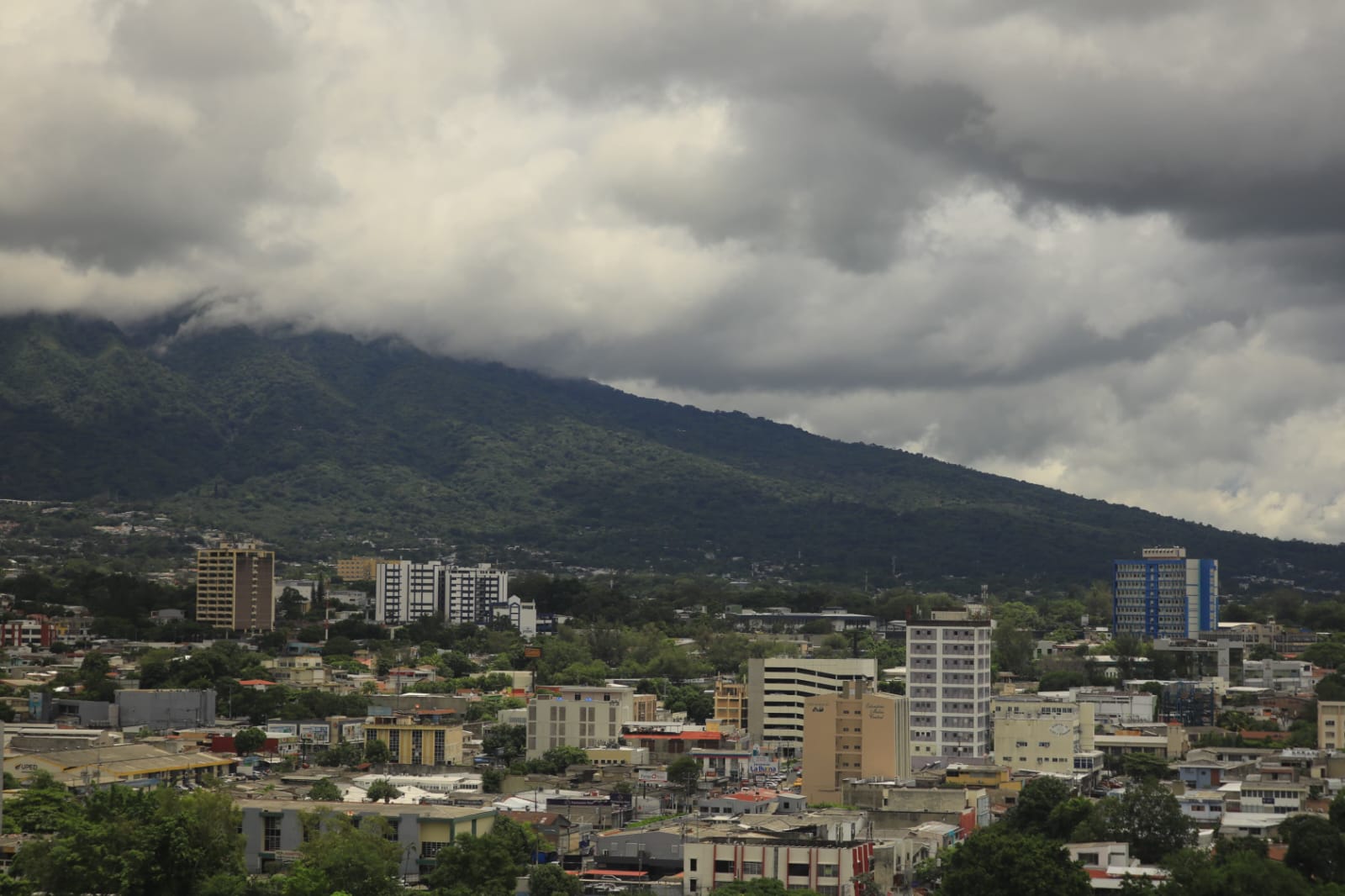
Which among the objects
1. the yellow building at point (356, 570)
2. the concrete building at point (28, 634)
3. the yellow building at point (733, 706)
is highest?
the yellow building at point (356, 570)

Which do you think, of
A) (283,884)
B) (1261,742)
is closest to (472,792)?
(283,884)

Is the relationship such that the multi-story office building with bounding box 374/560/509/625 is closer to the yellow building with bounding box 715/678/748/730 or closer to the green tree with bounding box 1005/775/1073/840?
the yellow building with bounding box 715/678/748/730

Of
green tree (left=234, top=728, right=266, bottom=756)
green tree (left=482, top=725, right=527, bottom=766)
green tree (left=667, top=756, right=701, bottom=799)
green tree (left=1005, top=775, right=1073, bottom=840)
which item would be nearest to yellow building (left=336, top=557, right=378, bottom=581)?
green tree (left=482, top=725, right=527, bottom=766)

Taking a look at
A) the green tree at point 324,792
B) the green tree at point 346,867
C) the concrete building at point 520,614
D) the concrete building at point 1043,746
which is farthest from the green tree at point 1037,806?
the concrete building at point 520,614

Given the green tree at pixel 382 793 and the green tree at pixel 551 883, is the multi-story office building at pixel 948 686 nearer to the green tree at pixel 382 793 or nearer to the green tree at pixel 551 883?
the green tree at pixel 382 793

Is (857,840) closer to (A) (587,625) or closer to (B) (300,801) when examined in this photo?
(B) (300,801)
